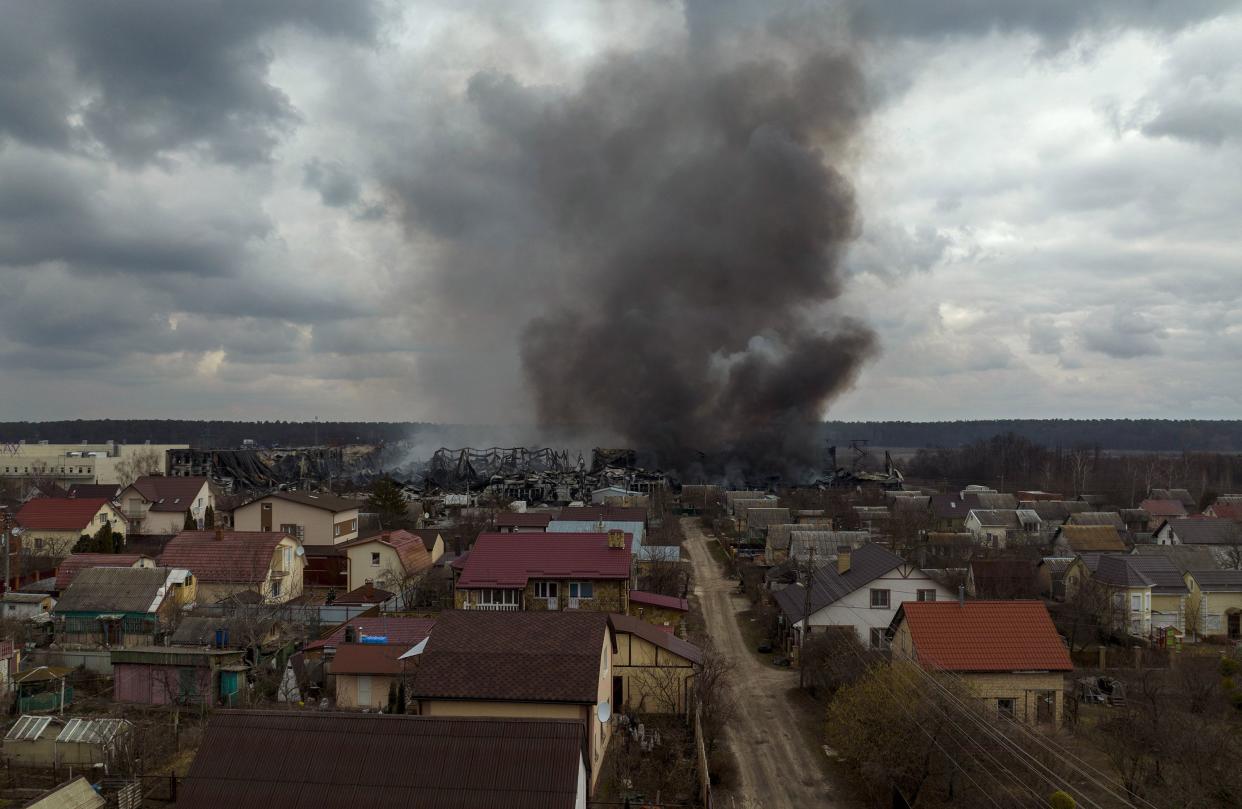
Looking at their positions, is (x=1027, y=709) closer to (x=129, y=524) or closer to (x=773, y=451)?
(x=129, y=524)

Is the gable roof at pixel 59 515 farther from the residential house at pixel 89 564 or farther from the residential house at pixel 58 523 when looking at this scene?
the residential house at pixel 89 564

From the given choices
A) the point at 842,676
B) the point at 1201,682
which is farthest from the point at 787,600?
the point at 1201,682

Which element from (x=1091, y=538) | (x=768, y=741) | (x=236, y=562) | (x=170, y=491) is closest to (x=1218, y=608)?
(x=1091, y=538)

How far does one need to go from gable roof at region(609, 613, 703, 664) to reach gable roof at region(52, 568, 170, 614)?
1389cm

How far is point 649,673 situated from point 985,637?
23.8 feet

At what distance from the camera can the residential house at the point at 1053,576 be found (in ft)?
104

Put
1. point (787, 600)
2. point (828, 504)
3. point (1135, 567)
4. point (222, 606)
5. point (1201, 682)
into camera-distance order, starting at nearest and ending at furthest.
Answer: point (1201, 682), point (222, 606), point (787, 600), point (1135, 567), point (828, 504)

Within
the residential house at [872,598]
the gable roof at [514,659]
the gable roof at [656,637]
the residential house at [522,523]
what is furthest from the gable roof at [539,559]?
the residential house at [522,523]

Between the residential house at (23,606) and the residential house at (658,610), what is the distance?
17254 millimetres

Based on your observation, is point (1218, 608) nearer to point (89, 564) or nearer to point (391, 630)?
point (391, 630)

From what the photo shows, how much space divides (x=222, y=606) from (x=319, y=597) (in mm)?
6314

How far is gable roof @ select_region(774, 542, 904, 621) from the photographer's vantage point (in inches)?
974

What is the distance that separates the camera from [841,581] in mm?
25844

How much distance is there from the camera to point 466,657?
15.6m
